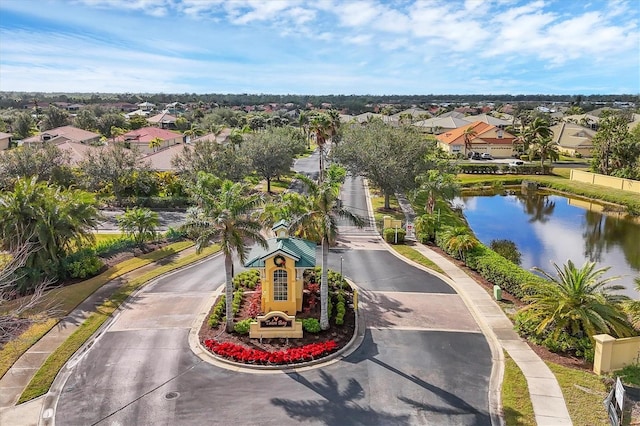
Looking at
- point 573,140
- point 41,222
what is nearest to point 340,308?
point 41,222

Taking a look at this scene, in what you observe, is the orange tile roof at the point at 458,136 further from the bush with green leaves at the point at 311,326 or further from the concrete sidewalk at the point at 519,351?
the bush with green leaves at the point at 311,326

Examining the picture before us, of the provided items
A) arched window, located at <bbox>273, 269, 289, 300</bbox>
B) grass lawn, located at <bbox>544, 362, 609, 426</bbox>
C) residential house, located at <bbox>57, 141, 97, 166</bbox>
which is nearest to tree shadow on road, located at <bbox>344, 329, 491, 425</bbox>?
grass lawn, located at <bbox>544, 362, 609, 426</bbox>

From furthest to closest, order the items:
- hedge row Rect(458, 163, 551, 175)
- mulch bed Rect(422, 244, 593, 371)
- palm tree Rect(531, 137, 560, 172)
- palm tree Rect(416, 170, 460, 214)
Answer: hedge row Rect(458, 163, 551, 175) → palm tree Rect(531, 137, 560, 172) → palm tree Rect(416, 170, 460, 214) → mulch bed Rect(422, 244, 593, 371)

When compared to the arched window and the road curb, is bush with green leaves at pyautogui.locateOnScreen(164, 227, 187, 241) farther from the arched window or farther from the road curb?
the arched window

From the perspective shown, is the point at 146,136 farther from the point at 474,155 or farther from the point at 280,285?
the point at 280,285

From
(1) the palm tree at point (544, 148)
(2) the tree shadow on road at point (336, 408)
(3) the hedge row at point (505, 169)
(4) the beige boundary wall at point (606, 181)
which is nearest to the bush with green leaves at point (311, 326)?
(2) the tree shadow on road at point (336, 408)

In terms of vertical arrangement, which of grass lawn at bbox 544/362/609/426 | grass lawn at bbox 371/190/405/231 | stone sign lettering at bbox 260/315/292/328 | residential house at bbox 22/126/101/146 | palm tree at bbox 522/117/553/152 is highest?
palm tree at bbox 522/117/553/152
